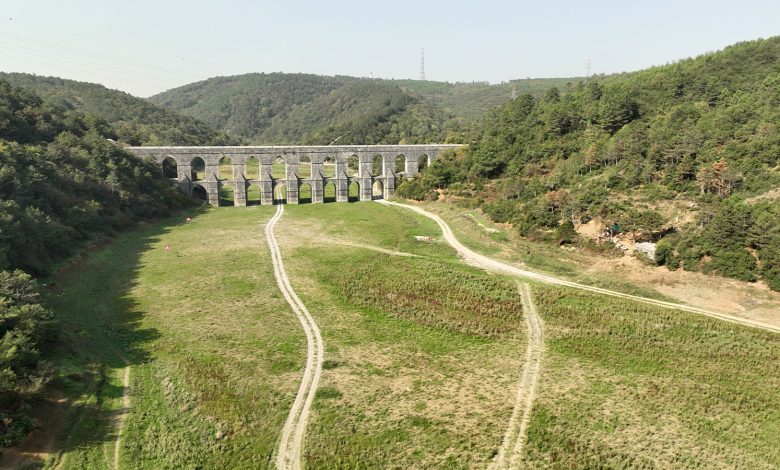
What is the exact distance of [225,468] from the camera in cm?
1800

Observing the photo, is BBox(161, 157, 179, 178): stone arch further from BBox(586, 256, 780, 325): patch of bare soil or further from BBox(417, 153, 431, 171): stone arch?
BBox(586, 256, 780, 325): patch of bare soil

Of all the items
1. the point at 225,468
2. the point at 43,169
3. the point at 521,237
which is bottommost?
the point at 225,468

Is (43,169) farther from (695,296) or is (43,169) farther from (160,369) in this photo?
(695,296)

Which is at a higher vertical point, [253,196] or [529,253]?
[253,196]

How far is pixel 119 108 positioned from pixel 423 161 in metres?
89.2

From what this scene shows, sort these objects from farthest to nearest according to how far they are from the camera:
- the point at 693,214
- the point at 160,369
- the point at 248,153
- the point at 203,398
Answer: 1. the point at 248,153
2. the point at 693,214
3. the point at 160,369
4. the point at 203,398

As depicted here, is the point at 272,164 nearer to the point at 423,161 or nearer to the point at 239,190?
the point at 239,190

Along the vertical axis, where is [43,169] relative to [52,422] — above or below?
above

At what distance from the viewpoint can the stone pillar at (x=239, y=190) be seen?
73.9m

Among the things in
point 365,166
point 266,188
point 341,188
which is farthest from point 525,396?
point 365,166

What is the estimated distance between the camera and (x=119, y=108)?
421ft

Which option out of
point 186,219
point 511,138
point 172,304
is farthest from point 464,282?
point 511,138

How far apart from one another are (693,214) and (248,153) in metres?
58.8

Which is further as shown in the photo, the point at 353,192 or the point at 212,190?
the point at 353,192
